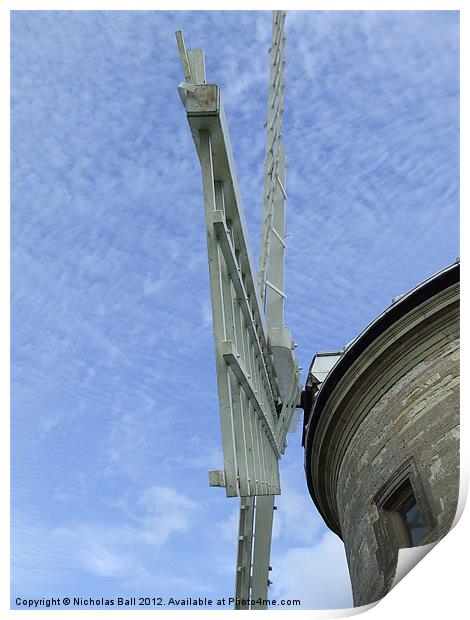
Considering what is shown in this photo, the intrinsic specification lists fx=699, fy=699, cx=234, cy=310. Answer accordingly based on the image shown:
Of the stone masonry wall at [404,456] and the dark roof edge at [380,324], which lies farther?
the dark roof edge at [380,324]

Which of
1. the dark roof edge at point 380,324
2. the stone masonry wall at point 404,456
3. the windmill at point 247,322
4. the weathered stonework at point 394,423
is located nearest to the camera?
the windmill at point 247,322

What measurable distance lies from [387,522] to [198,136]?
14.1 ft

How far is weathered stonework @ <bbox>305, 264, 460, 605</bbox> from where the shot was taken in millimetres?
6461

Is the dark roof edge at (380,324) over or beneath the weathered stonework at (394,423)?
over

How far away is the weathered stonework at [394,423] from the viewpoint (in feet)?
21.2

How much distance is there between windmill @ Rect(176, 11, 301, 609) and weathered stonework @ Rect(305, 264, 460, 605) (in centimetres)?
98

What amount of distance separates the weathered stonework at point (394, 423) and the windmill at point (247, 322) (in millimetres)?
976

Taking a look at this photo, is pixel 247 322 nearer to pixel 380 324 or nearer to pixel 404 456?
pixel 380 324

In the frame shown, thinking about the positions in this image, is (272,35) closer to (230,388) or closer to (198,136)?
(198,136)

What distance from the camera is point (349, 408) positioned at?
325 inches

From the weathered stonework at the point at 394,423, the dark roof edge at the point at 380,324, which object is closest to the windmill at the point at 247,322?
the dark roof edge at the point at 380,324
